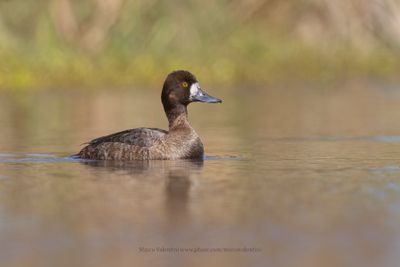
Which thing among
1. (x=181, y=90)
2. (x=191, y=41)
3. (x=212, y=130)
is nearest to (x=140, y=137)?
(x=181, y=90)

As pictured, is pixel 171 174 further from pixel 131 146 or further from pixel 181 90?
pixel 181 90

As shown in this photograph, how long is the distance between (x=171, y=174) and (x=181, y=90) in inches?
91.6

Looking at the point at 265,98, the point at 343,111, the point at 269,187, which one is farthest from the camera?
the point at 265,98

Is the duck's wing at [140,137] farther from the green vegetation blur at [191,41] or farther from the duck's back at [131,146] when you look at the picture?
the green vegetation blur at [191,41]

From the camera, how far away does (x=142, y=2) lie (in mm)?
28547

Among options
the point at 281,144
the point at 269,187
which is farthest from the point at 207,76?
the point at 269,187

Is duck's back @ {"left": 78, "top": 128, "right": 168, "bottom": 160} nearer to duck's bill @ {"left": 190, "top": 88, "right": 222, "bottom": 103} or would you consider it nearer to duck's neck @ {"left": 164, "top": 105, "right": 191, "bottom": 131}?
duck's neck @ {"left": 164, "top": 105, "right": 191, "bottom": 131}

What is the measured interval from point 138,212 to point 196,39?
20.7 metres

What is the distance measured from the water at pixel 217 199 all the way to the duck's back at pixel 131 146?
28cm

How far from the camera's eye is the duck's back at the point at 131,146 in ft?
39.8

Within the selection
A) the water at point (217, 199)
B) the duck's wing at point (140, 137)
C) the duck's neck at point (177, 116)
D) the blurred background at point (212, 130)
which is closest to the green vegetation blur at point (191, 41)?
the blurred background at point (212, 130)

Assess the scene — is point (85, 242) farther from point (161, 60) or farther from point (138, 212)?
point (161, 60)

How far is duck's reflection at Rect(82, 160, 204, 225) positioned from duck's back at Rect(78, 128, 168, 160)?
0.62 feet

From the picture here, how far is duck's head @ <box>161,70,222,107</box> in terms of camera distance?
42.5 ft
